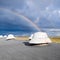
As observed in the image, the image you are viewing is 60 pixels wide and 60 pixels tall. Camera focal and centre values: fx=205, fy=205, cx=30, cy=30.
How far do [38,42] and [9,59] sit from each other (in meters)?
21.9

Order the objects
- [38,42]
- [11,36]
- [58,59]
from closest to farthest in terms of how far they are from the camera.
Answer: [58,59], [38,42], [11,36]

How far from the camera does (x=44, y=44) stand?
149 feet

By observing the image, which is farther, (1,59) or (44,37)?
→ (44,37)

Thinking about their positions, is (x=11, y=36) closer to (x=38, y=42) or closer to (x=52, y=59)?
(x=38, y=42)

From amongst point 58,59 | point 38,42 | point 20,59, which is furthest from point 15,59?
point 38,42

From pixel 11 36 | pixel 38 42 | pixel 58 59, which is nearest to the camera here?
pixel 58 59

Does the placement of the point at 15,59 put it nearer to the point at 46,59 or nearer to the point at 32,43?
the point at 46,59

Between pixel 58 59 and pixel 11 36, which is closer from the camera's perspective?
pixel 58 59

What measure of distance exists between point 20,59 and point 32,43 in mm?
23740

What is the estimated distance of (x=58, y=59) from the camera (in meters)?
21.8

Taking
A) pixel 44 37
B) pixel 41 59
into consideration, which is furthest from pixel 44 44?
pixel 41 59

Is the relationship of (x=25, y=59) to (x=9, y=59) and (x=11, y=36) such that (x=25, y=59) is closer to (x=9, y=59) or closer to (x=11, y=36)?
(x=9, y=59)

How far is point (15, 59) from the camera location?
72.5 ft

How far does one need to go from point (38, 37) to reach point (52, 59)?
74.9 feet
